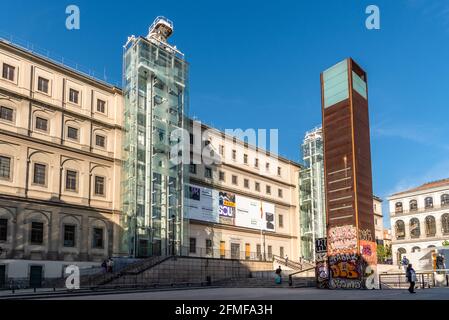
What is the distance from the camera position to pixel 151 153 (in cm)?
4919

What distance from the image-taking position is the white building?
80175 millimetres

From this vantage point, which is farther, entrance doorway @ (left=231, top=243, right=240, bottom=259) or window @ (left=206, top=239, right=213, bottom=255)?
entrance doorway @ (left=231, top=243, right=240, bottom=259)

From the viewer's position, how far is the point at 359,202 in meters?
31.8

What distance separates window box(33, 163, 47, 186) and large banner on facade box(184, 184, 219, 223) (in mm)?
15232

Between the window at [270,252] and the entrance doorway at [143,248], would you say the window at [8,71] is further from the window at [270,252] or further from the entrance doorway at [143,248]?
the window at [270,252]

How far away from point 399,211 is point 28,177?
67.8m

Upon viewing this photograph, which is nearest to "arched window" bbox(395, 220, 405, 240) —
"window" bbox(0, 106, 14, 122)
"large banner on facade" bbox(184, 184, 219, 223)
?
"large banner on facade" bbox(184, 184, 219, 223)

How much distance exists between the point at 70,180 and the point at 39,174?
3.19 metres

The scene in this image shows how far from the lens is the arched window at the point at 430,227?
81125mm

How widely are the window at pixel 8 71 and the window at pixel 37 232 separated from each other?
12977 mm

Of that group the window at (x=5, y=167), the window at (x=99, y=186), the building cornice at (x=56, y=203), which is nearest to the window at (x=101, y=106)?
the window at (x=99, y=186)

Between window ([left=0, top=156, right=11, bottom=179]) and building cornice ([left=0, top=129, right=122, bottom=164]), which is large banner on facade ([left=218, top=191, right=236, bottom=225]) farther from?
window ([left=0, top=156, right=11, bottom=179])

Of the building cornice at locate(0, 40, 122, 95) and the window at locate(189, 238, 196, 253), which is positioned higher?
the building cornice at locate(0, 40, 122, 95)
